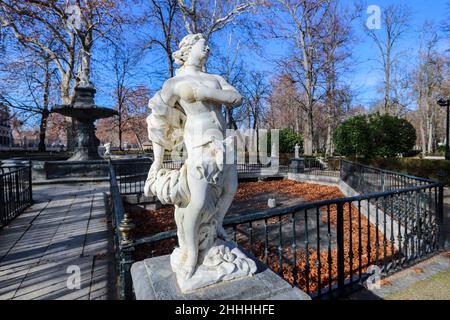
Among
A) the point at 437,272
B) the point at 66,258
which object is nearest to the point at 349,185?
the point at 437,272

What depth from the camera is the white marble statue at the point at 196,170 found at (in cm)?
192

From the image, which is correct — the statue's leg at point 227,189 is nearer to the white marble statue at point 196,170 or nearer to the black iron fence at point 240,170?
the white marble statue at point 196,170

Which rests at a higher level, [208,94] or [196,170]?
[208,94]

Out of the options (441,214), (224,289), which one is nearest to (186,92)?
(224,289)

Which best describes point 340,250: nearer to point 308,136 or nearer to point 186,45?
point 186,45

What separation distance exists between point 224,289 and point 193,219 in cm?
57

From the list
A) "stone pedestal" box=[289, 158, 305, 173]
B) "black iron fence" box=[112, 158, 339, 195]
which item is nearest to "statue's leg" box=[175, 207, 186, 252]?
"black iron fence" box=[112, 158, 339, 195]

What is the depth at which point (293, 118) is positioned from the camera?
42406mm

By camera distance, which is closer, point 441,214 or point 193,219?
point 193,219

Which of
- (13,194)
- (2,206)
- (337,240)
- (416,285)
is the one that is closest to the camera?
(337,240)

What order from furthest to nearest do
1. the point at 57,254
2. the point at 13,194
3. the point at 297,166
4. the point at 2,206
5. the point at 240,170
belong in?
the point at 240,170
the point at 297,166
the point at 13,194
the point at 2,206
the point at 57,254

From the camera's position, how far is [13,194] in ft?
22.3
